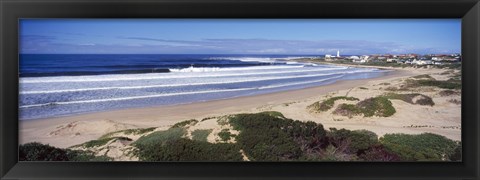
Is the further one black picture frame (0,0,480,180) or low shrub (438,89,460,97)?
low shrub (438,89,460,97)

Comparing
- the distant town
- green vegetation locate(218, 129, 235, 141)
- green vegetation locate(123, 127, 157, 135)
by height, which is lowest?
green vegetation locate(218, 129, 235, 141)

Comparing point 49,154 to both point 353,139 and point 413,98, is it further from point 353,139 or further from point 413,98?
point 413,98

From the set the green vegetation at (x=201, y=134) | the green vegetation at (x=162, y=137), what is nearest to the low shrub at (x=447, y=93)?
the green vegetation at (x=201, y=134)

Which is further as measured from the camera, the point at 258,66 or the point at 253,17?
the point at 258,66

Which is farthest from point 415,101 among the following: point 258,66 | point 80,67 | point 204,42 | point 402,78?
point 80,67

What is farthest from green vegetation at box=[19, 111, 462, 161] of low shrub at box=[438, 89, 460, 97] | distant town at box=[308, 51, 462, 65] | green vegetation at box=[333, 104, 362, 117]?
distant town at box=[308, 51, 462, 65]

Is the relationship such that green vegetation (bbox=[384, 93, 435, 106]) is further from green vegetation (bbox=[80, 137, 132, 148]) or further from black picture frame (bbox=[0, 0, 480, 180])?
green vegetation (bbox=[80, 137, 132, 148])
